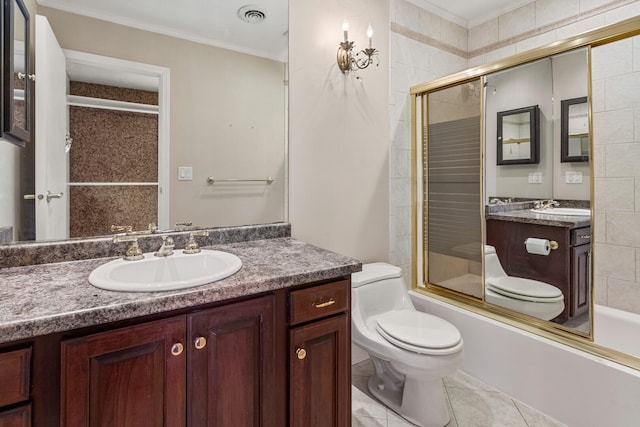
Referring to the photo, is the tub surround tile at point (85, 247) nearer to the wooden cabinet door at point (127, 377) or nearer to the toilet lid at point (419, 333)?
the wooden cabinet door at point (127, 377)

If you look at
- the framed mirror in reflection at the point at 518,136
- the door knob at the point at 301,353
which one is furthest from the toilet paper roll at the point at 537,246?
the door knob at the point at 301,353

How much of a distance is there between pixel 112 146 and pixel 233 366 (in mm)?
970

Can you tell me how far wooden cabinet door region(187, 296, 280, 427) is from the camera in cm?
93

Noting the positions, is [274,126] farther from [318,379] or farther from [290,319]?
[318,379]

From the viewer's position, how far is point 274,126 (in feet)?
5.67

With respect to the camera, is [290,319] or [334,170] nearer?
[290,319]

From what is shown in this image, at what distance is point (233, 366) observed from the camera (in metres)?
0.99

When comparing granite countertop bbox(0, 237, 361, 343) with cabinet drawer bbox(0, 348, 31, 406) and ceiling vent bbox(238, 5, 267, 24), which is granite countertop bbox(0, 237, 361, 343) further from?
ceiling vent bbox(238, 5, 267, 24)

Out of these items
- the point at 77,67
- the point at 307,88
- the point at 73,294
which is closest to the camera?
the point at 73,294

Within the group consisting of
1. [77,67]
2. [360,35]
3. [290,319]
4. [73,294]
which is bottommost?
[290,319]

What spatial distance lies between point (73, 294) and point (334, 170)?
1.39m

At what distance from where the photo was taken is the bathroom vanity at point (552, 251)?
1.70 m

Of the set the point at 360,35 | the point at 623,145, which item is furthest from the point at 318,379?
the point at 623,145

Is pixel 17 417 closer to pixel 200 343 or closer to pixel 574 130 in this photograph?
pixel 200 343
